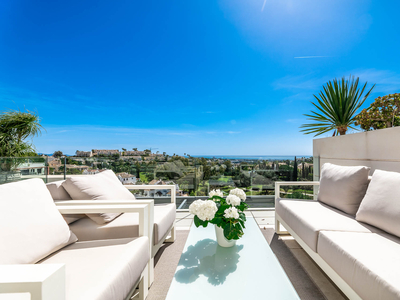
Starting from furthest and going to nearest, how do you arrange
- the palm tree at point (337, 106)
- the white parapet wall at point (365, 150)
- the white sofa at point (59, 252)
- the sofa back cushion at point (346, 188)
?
the palm tree at point (337, 106) < the white parapet wall at point (365, 150) < the sofa back cushion at point (346, 188) < the white sofa at point (59, 252)

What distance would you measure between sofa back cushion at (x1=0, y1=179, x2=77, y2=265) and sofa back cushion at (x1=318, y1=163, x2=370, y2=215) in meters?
2.34

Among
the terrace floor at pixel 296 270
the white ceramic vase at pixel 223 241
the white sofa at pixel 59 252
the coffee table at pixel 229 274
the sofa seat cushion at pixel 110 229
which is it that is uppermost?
the white sofa at pixel 59 252

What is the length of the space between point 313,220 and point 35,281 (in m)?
1.80

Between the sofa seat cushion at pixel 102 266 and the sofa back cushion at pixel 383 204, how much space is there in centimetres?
168

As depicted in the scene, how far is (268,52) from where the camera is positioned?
5031 mm

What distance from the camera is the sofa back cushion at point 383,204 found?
128cm

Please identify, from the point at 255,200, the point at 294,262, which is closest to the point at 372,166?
the point at 294,262

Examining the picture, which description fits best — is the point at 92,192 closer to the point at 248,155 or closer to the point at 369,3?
the point at 248,155

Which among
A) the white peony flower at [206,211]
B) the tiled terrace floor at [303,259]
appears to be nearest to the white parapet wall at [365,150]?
the tiled terrace floor at [303,259]

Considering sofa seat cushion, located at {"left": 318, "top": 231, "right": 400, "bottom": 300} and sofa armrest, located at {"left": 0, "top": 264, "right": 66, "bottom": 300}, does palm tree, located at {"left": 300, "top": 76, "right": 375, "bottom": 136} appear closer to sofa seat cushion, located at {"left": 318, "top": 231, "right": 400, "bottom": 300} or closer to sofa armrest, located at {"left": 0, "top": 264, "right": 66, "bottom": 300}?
sofa seat cushion, located at {"left": 318, "top": 231, "right": 400, "bottom": 300}

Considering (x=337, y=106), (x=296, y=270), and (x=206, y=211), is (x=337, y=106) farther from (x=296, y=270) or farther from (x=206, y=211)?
(x=206, y=211)

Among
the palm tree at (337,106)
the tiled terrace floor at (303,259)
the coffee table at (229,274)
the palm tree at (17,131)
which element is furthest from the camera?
the palm tree at (17,131)

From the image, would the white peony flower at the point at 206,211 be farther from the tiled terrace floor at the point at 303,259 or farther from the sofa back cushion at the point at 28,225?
the tiled terrace floor at the point at 303,259

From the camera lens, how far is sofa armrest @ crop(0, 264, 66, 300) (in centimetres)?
47
